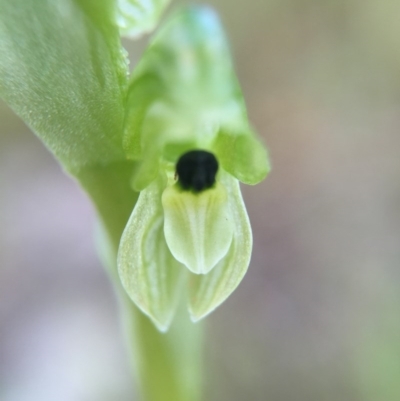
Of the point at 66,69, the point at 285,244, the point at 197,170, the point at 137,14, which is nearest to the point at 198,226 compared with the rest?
the point at 197,170

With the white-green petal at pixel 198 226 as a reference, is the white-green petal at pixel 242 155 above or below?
above

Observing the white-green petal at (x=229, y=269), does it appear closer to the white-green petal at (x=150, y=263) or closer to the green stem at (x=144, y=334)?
the white-green petal at (x=150, y=263)

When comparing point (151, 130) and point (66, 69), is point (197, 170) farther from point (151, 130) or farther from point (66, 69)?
point (66, 69)

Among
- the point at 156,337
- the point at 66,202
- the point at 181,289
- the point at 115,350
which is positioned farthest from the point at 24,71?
the point at 66,202

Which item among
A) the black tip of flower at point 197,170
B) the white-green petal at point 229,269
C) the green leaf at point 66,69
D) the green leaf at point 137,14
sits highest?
the green leaf at point 137,14

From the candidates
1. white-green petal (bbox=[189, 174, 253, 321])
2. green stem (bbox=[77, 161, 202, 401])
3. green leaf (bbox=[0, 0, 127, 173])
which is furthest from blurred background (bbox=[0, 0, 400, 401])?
green leaf (bbox=[0, 0, 127, 173])

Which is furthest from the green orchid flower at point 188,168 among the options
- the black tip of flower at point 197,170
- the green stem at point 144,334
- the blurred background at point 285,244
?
the blurred background at point 285,244
